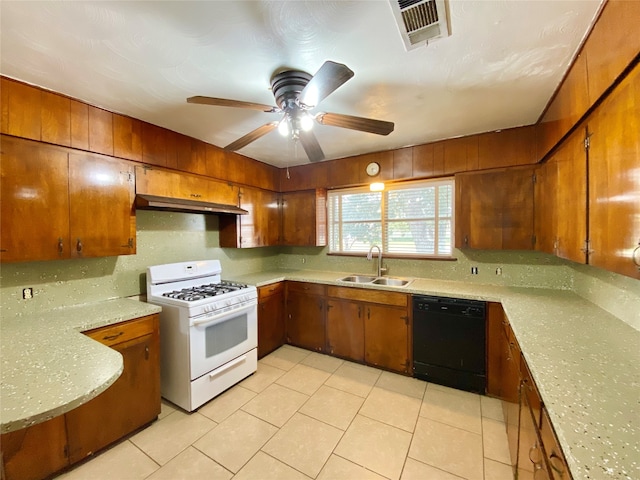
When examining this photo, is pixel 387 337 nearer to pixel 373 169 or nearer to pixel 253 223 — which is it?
pixel 373 169

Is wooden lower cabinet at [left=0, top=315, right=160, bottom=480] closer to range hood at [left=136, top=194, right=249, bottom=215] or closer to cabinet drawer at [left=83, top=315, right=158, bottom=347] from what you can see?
cabinet drawer at [left=83, top=315, right=158, bottom=347]

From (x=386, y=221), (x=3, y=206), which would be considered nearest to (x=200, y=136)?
(x=3, y=206)

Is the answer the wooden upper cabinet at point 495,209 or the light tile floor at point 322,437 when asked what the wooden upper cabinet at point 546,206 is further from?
the light tile floor at point 322,437

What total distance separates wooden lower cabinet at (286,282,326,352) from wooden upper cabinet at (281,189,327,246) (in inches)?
27.8

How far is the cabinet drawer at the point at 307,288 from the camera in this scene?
3271 mm

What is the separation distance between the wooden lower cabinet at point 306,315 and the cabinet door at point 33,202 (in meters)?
2.27

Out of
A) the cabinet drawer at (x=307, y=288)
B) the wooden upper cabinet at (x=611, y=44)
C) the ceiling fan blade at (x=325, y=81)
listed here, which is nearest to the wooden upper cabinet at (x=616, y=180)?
the wooden upper cabinet at (x=611, y=44)

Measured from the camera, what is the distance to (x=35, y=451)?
61.5 inches

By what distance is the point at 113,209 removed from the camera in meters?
2.17

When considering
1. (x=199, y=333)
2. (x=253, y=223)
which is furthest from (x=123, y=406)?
(x=253, y=223)

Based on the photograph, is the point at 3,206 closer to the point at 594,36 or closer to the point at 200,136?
the point at 200,136

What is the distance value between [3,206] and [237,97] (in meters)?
1.64

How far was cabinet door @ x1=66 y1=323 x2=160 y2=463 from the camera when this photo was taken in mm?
1733

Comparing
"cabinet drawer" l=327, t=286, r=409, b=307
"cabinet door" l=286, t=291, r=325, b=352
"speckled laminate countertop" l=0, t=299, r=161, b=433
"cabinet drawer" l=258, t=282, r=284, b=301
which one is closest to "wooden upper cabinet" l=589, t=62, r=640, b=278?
"cabinet drawer" l=327, t=286, r=409, b=307
